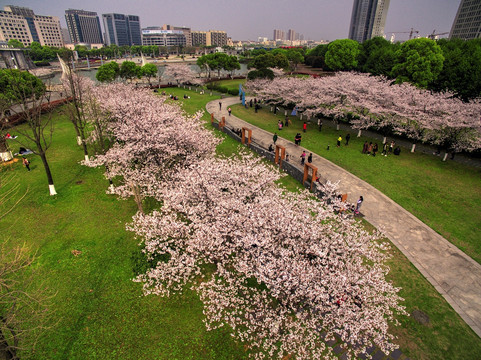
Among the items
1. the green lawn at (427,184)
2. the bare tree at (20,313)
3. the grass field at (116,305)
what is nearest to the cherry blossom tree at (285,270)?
the grass field at (116,305)

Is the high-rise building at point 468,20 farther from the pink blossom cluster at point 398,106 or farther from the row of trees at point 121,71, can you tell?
the row of trees at point 121,71

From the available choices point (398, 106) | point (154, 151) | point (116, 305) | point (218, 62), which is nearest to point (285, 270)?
point (116, 305)

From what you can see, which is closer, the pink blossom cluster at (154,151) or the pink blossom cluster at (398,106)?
the pink blossom cluster at (154,151)

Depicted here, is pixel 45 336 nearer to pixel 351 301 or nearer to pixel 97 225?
pixel 97 225

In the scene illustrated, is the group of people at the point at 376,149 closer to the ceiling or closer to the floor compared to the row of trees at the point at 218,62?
closer to the floor

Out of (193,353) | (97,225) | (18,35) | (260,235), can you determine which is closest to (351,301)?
(260,235)
